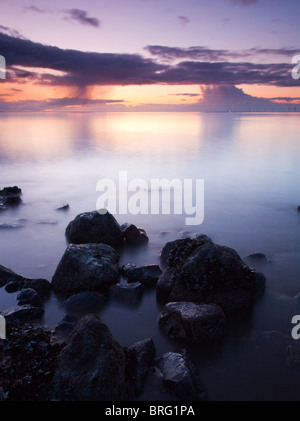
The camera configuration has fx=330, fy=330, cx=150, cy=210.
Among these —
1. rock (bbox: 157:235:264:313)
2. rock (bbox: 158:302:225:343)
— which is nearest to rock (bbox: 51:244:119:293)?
rock (bbox: 157:235:264:313)

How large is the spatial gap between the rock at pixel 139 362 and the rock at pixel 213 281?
71.9 inches

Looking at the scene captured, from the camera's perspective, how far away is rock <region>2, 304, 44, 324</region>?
22.0 ft

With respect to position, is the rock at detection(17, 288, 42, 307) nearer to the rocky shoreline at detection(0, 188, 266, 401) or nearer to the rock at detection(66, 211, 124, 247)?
the rocky shoreline at detection(0, 188, 266, 401)

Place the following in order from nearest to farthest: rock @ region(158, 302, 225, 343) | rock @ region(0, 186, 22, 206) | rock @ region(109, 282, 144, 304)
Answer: rock @ region(158, 302, 225, 343), rock @ region(109, 282, 144, 304), rock @ region(0, 186, 22, 206)

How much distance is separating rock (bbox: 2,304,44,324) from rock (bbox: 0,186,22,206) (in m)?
9.39

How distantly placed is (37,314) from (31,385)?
224 centimetres

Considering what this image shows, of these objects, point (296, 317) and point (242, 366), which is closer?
point (242, 366)

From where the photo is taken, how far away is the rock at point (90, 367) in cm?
464

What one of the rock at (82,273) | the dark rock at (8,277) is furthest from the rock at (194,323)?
the dark rock at (8,277)

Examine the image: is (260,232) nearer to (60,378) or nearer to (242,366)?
(242,366)

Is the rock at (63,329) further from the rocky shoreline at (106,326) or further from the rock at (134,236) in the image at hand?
the rock at (134,236)

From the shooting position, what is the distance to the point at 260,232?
39.0ft

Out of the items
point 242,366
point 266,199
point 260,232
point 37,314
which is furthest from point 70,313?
point 266,199

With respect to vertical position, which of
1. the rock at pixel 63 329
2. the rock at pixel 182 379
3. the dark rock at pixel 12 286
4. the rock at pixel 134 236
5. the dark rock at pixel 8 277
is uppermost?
the rock at pixel 134 236
